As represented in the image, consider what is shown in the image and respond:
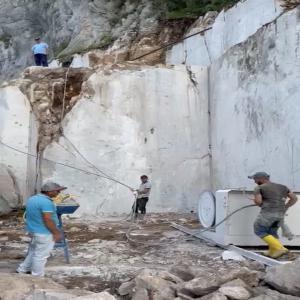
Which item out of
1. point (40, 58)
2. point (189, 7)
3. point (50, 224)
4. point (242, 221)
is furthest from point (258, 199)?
point (189, 7)

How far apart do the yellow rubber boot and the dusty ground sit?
0.50 m

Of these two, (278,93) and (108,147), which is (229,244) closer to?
(278,93)

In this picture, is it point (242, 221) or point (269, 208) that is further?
point (242, 221)

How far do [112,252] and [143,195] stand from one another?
187 inches

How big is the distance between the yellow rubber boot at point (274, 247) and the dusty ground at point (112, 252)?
1.65 feet

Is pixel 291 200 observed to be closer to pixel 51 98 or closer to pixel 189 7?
pixel 51 98

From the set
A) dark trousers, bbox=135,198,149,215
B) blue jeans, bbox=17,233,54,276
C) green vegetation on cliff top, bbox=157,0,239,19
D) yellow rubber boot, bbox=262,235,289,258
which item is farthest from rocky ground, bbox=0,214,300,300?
green vegetation on cliff top, bbox=157,0,239,19

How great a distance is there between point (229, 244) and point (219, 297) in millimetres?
3124

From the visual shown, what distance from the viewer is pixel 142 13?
22.5 metres

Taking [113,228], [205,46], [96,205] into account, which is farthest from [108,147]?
[205,46]

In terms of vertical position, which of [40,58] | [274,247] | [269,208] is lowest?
[274,247]

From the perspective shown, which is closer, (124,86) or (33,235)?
(33,235)

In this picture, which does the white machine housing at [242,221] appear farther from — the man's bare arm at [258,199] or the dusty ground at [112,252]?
the man's bare arm at [258,199]

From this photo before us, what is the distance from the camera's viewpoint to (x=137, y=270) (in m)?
7.09
